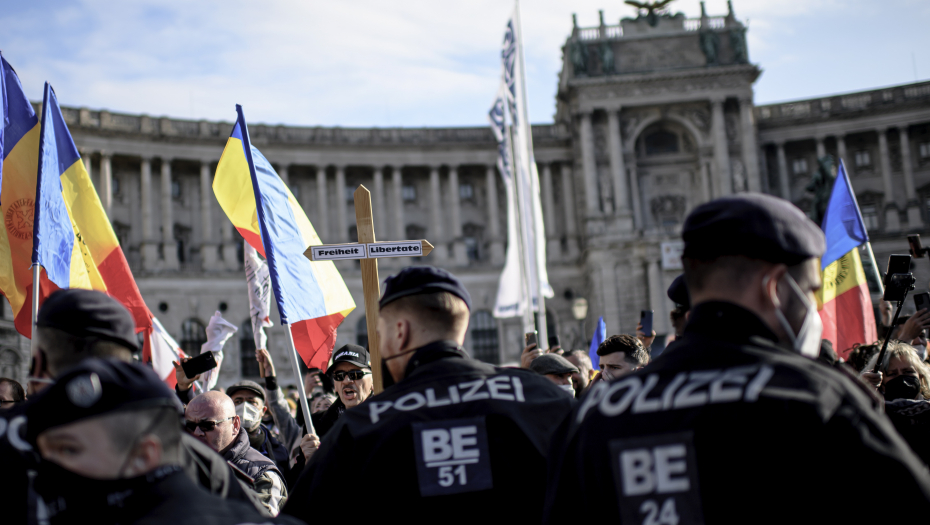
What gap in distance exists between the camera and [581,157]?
47969 millimetres

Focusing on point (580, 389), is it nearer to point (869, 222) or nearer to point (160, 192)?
point (160, 192)

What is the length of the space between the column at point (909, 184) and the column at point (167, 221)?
41.3 metres

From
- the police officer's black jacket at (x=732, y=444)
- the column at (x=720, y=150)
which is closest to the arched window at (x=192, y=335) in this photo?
the column at (x=720, y=150)

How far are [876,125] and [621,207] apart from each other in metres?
16.8

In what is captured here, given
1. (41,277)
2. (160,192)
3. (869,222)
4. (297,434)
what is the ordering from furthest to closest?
(869,222)
(160,192)
(41,277)
(297,434)

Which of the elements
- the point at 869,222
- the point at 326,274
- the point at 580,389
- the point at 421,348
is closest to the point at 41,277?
the point at 326,274

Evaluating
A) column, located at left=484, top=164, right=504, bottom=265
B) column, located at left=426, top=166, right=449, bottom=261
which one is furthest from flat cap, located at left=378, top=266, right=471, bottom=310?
column, located at left=426, top=166, right=449, bottom=261

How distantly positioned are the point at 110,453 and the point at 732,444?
176 cm

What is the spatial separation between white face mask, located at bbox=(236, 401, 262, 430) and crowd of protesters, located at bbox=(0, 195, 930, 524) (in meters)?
5.15

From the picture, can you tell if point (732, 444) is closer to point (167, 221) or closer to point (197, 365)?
point (197, 365)

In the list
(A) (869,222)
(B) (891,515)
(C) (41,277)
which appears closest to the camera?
(B) (891,515)

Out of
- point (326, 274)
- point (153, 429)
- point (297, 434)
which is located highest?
point (326, 274)

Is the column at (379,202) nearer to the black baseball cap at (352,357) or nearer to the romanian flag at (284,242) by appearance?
the romanian flag at (284,242)

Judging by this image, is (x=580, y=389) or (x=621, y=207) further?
(x=621, y=207)
